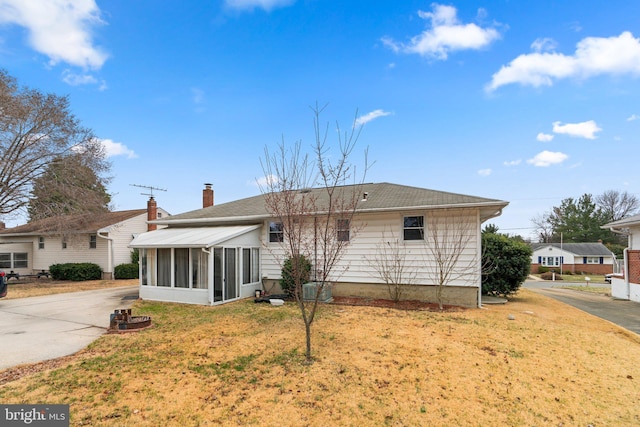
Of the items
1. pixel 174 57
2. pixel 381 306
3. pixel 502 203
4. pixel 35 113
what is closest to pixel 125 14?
pixel 174 57

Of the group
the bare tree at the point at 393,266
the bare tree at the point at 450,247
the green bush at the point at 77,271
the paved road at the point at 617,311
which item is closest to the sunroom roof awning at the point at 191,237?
the bare tree at the point at 393,266

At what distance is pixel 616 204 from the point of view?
52656mm

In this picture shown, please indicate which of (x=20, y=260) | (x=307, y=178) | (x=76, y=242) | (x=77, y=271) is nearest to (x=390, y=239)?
(x=307, y=178)

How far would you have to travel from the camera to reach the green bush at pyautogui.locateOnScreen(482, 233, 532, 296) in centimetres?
1259

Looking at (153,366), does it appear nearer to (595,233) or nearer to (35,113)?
(35,113)

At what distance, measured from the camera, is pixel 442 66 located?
13.7 metres

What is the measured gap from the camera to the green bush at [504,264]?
496 inches

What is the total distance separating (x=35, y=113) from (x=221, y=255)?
1605 centimetres

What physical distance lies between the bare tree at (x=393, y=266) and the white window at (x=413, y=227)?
39 cm

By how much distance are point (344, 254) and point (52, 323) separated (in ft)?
30.9

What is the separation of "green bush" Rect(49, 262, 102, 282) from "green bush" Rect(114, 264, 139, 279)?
128 centimetres

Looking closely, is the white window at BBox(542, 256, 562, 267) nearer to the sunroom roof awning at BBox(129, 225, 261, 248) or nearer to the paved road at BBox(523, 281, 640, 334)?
the paved road at BBox(523, 281, 640, 334)

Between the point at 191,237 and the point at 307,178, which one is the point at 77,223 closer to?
the point at 191,237

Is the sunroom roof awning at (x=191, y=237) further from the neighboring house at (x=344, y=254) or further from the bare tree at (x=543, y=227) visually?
the bare tree at (x=543, y=227)
